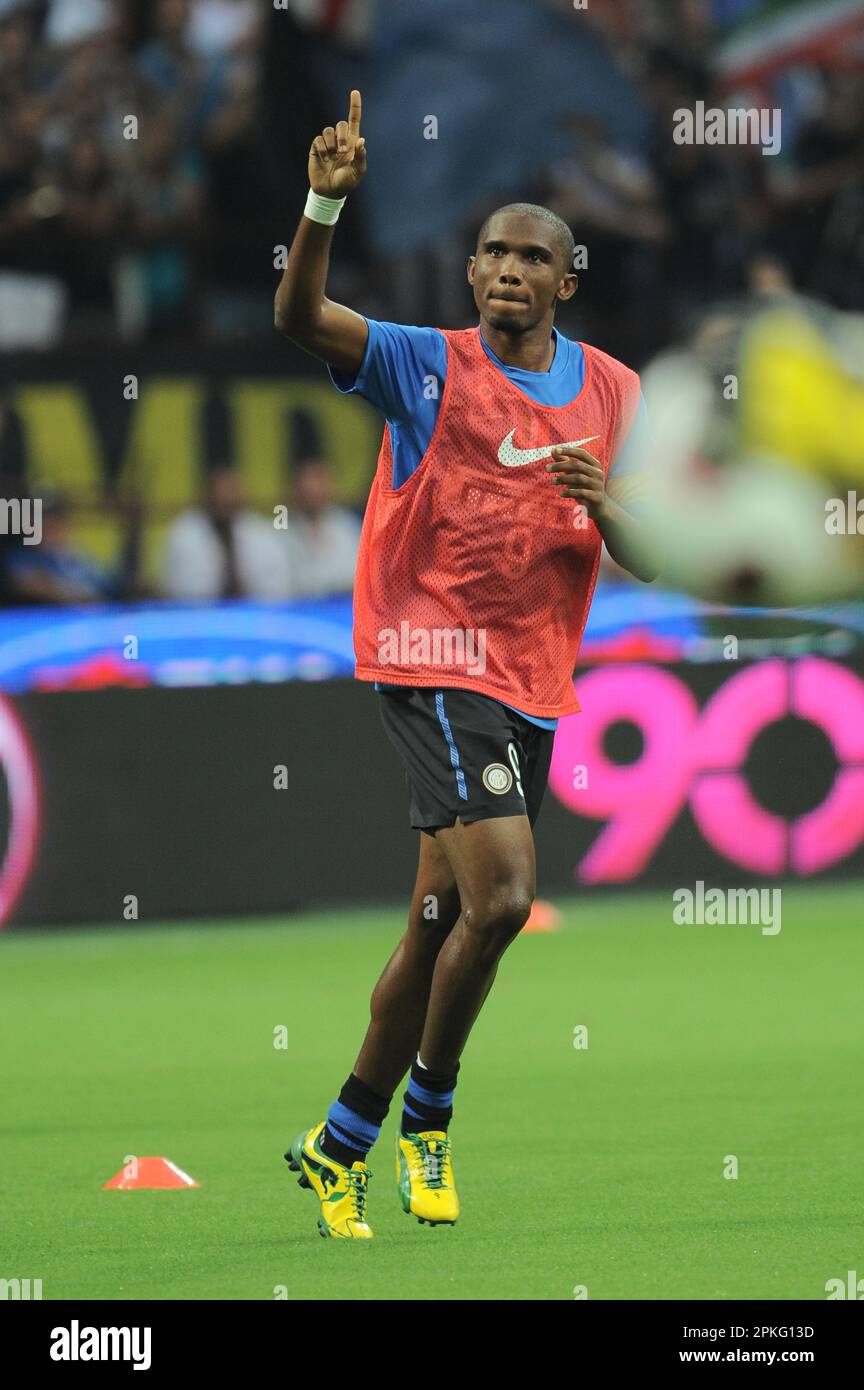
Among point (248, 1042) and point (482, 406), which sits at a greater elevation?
point (482, 406)

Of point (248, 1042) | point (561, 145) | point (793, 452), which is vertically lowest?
point (248, 1042)

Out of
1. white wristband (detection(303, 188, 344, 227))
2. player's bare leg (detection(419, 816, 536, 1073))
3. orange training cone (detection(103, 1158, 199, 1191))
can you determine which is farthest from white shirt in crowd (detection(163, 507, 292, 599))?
white wristband (detection(303, 188, 344, 227))

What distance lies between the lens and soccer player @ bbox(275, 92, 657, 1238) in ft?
22.0

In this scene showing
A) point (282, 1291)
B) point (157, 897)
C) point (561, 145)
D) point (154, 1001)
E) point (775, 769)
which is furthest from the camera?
point (561, 145)

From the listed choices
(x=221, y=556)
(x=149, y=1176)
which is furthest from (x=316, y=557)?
(x=149, y=1176)

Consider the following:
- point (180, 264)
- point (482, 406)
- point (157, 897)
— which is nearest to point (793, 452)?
point (180, 264)

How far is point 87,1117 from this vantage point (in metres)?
9.05

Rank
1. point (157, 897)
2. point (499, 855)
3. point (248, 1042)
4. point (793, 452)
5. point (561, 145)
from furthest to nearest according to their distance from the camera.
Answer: point (561, 145), point (793, 452), point (157, 897), point (248, 1042), point (499, 855)

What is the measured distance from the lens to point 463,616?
6828 millimetres

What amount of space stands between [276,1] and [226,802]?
642 cm

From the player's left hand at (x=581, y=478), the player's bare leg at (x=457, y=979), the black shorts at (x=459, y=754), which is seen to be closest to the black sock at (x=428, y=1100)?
the player's bare leg at (x=457, y=979)

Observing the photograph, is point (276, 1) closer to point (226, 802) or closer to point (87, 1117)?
point (226, 802)

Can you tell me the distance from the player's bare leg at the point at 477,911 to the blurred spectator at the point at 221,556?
920 centimetres

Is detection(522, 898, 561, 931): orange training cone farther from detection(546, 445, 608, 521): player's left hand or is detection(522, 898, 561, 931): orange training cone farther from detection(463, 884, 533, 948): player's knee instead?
detection(546, 445, 608, 521): player's left hand
